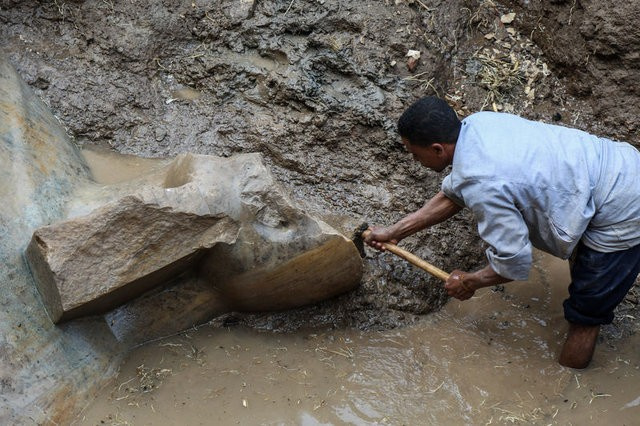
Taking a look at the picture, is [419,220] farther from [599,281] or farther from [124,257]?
[124,257]

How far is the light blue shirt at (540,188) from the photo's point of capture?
3.53 meters

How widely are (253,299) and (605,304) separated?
1.92 meters

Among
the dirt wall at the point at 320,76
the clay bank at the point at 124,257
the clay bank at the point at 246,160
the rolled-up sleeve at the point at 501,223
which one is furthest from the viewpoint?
the dirt wall at the point at 320,76

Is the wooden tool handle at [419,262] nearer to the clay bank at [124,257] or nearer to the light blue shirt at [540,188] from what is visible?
the clay bank at [124,257]

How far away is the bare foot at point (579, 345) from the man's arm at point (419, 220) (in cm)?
95

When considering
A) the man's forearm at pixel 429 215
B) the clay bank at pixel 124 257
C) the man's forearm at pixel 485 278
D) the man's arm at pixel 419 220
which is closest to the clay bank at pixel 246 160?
the clay bank at pixel 124 257

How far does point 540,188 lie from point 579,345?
110 cm

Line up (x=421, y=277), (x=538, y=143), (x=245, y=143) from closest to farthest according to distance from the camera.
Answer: (x=538, y=143), (x=421, y=277), (x=245, y=143)

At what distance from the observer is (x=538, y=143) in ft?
11.9

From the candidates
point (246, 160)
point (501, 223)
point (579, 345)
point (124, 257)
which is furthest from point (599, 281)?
point (124, 257)

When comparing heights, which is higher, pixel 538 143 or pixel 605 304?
pixel 538 143

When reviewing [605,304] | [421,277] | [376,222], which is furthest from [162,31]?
[605,304]

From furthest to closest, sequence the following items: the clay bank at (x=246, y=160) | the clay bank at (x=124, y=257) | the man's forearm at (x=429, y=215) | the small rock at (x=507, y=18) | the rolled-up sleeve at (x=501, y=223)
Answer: the small rock at (x=507, y=18), the man's forearm at (x=429, y=215), the clay bank at (x=246, y=160), the clay bank at (x=124, y=257), the rolled-up sleeve at (x=501, y=223)

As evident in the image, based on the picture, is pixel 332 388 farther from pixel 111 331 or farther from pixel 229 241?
pixel 111 331
